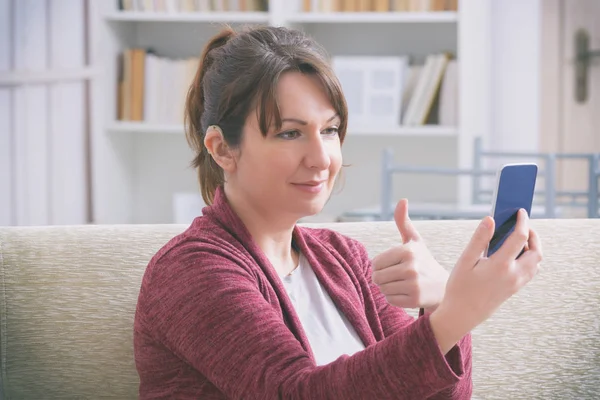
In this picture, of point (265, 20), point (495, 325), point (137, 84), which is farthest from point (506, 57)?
point (495, 325)

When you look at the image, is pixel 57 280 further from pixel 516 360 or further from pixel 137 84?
pixel 137 84

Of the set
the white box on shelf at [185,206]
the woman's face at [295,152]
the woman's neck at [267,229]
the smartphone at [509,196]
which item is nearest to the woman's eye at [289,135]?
the woman's face at [295,152]

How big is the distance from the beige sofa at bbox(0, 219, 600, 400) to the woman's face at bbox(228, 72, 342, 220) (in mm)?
306

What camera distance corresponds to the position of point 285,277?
120 cm

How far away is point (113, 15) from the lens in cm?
382

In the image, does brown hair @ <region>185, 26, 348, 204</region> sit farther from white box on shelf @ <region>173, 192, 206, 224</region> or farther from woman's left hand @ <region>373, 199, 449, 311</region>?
white box on shelf @ <region>173, 192, 206, 224</region>

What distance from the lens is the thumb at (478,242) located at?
871 millimetres

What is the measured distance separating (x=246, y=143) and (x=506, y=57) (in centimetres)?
325

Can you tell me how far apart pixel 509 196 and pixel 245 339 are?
32cm

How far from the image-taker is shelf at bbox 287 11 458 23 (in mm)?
3611

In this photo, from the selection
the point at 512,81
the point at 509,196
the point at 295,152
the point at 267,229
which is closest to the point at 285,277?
the point at 267,229

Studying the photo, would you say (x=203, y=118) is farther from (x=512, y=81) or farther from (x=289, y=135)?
(x=512, y=81)

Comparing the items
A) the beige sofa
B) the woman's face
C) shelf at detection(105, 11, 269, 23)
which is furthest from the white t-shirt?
shelf at detection(105, 11, 269, 23)

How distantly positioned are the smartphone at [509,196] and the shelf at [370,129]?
2719 millimetres
